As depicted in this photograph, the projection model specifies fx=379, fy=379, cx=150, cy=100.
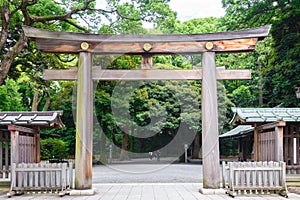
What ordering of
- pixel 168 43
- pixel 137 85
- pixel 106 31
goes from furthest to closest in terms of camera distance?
pixel 137 85
pixel 106 31
pixel 168 43

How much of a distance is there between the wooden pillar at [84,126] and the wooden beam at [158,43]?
0.40m

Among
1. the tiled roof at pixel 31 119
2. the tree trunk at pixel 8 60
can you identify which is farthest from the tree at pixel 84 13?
the tiled roof at pixel 31 119

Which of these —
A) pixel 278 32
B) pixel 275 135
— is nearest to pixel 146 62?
pixel 275 135

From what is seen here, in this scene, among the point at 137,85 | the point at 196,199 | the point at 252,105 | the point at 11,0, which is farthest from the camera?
the point at 252,105

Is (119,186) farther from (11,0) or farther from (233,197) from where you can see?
(11,0)

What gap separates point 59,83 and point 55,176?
20.7 m

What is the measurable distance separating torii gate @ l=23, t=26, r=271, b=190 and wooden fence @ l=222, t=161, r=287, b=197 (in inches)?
21.4

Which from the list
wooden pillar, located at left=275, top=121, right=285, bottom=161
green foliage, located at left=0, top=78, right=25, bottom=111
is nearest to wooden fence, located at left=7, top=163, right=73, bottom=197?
wooden pillar, located at left=275, top=121, right=285, bottom=161

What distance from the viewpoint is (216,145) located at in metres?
10.0

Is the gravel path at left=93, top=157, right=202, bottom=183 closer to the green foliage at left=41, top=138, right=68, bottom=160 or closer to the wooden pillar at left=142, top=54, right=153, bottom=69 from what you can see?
the green foliage at left=41, top=138, right=68, bottom=160

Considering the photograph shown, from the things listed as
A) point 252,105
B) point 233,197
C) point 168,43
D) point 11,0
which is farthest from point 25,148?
point 252,105

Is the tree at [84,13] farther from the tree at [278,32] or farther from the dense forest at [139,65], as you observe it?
the tree at [278,32]

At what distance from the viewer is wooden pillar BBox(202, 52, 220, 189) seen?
390 inches

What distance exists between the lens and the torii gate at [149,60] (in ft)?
32.9
